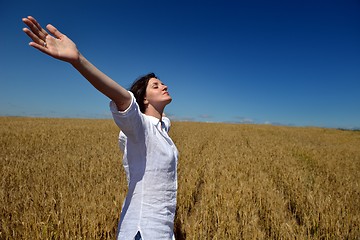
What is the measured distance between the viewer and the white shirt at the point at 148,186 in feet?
4.59

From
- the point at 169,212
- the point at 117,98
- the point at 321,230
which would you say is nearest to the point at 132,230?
the point at 169,212

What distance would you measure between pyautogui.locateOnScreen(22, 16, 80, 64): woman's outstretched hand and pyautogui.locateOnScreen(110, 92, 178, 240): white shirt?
506mm

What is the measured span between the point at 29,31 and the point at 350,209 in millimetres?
4852

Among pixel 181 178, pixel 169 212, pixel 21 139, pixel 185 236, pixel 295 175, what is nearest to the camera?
pixel 169 212

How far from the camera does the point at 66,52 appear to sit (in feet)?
3.38

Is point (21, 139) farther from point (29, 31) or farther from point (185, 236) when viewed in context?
point (29, 31)

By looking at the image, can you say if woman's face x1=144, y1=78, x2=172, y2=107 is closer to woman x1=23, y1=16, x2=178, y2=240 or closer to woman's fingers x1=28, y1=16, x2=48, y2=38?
woman x1=23, y1=16, x2=178, y2=240

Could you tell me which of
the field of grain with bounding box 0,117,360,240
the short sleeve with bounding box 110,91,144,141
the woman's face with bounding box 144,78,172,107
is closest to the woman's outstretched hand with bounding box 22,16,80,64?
the short sleeve with bounding box 110,91,144,141

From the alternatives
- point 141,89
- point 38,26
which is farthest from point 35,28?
point 141,89

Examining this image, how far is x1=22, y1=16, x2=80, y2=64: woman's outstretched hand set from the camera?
40.6 inches

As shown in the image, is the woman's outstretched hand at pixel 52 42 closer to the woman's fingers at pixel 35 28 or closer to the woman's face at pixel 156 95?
the woman's fingers at pixel 35 28

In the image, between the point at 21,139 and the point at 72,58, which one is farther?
the point at 21,139

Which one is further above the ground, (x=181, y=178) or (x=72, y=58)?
(x=72, y=58)

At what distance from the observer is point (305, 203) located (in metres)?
3.89
